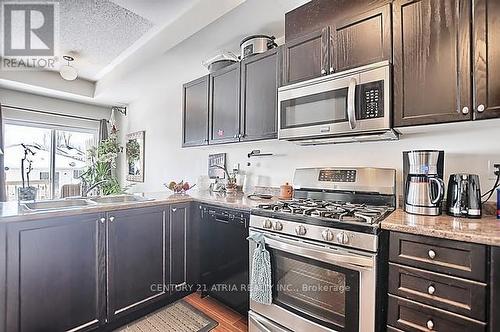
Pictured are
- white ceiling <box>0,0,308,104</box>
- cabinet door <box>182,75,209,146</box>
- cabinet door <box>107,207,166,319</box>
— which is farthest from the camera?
cabinet door <box>182,75,209,146</box>

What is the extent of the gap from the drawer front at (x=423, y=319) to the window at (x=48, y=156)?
4.26m

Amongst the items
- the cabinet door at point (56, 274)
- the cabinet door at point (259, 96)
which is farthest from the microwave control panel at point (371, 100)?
the cabinet door at point (56, 274)

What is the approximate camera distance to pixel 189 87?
3016 millimetres

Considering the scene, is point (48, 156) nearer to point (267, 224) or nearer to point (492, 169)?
point (267, 224)

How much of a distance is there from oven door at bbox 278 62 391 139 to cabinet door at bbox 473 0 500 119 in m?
0.40

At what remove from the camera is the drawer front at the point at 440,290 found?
110 cm

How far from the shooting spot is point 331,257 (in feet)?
4.78

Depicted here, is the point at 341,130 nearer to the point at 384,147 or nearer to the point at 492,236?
the point at 384,147

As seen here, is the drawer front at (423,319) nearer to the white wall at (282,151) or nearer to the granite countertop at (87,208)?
the white wall at (282,151)

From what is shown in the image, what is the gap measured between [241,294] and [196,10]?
237 centimetres

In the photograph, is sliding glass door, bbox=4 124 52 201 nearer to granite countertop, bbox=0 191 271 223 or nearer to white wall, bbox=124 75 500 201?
white wall, bbox=124 75 500 201

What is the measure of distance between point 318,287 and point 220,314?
1.04 m

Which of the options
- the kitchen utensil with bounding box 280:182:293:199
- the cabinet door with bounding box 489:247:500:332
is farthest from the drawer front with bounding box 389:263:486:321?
the kitchen utensil with bounding box 280:182:293:199

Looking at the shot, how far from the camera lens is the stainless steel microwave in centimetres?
158
